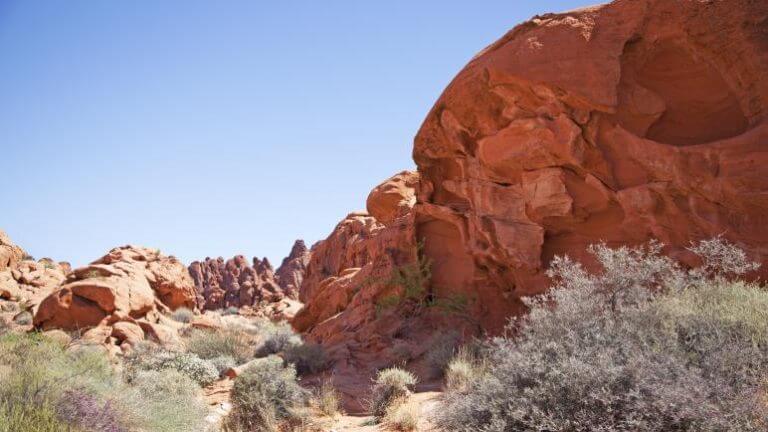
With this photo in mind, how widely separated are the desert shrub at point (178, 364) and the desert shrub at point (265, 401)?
11.1ft

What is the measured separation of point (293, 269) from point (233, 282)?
7.54 m

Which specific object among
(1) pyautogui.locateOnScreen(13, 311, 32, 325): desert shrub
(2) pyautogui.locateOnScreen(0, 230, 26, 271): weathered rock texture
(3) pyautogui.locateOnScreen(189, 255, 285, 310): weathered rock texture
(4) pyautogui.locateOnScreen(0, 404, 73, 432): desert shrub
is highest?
(2) pyautogui.locateOnScreen(0, 230, 26, 271): weathered rock texture

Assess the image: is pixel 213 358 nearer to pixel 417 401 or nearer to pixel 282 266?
pixel 417 401

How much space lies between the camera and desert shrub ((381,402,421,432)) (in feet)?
23.5

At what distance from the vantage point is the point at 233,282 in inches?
2574

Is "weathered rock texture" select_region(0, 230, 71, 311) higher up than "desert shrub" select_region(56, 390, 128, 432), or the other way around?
"weathered rock texture" select_region(0, 230, 71, 311)

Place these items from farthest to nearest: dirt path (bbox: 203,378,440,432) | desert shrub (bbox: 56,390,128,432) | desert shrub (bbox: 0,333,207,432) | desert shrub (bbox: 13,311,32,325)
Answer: desert shrub (bbox: 13,311,32,325), dirt path (bbox: 203,378,440,432), desert shrub (bbox: 56,390,128,432), desert shrub (bbox: 0,333,207,432)

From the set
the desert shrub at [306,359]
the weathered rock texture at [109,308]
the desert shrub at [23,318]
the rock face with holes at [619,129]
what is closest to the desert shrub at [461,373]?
the rock face with holes at [619,129]

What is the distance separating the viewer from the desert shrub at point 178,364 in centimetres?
1138

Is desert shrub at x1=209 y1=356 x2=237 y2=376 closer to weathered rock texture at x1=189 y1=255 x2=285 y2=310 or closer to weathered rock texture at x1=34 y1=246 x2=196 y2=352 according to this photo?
weathered rock texture at x1=34 y1=246 x2=196 y2=352

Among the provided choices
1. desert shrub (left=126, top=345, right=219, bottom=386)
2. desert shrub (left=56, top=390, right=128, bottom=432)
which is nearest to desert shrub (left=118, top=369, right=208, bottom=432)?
desert shrub (left=56, top=390, right=128, bottom=432)

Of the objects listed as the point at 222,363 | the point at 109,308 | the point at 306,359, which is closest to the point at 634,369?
the point at 306,359

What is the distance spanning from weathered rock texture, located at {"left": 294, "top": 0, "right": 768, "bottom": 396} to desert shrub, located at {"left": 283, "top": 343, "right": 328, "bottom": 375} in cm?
51

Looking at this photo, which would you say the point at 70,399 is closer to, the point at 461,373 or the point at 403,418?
the point at 403,418
